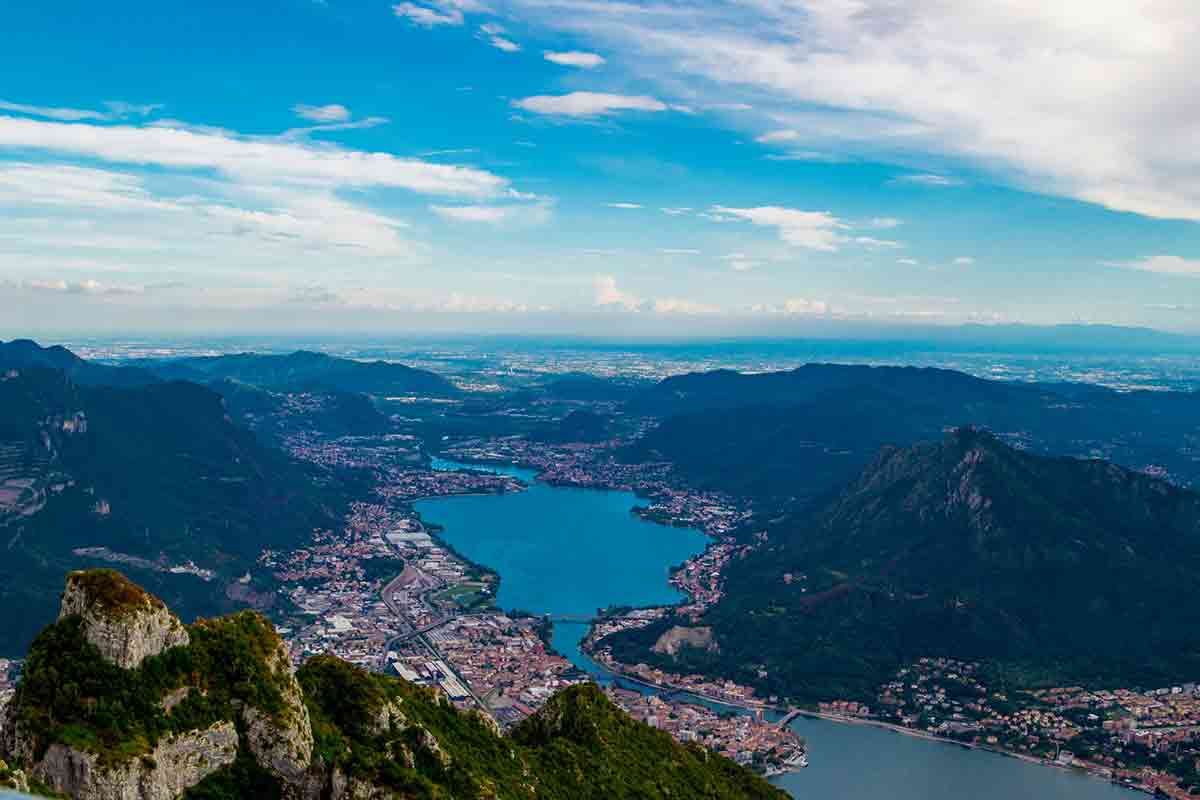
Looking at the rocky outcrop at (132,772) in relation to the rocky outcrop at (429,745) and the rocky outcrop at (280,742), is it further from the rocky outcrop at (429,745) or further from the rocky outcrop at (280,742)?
the rocky outcrop at (429,745)

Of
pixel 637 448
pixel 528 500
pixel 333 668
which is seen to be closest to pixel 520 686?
pixel 333 668

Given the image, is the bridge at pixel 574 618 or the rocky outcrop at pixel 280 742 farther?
the bridge at pixel 574 618

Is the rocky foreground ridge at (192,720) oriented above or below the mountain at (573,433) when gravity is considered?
above

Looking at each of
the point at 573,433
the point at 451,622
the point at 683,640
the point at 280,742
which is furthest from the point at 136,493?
the point at 573,433

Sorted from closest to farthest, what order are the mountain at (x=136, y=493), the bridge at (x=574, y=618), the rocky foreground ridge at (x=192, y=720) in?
the rocky foreground ridge at (x=192, y=720)
the mountain at (x=136, y=493)
the bridge at (x=574, y=618)

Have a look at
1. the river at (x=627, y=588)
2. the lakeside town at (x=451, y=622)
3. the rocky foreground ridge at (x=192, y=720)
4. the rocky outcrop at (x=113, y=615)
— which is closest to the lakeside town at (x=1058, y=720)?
the river at (x=627, y=588)

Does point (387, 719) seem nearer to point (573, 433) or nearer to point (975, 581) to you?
point (975, 581)

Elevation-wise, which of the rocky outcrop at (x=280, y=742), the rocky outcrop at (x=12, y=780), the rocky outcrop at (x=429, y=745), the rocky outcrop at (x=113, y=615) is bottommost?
the rocky outcrop at (x=429, y=745)

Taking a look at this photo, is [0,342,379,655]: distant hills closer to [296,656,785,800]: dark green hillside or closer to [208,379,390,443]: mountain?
[296,656,785,800]: dark green hillside
